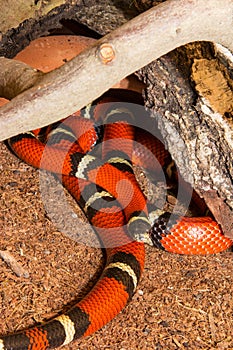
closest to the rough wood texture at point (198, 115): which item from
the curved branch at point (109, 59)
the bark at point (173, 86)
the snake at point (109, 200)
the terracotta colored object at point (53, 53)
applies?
the bark at point (173, 86)

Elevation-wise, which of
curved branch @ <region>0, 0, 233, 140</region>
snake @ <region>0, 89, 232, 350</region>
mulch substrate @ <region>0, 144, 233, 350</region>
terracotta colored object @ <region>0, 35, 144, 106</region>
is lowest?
mulch substrate @ <region>0, 144, 233, 350</region>

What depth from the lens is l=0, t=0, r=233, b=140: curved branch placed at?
9.86ft

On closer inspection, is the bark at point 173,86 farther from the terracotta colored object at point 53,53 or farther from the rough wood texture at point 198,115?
the terracotta colored object at point 53,53

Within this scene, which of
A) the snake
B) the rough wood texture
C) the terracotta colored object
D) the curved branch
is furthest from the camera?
the terracotta colored object

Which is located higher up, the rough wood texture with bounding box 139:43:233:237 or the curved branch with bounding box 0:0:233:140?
the curved branch with bounding box 0:0:233:140

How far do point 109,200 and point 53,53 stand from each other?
170cm

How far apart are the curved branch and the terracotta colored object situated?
2.54 m

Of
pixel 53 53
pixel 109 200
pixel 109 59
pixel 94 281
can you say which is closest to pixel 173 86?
pixel 109 200

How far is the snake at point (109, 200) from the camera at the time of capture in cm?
400

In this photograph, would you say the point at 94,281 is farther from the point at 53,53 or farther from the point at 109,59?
the point at 53,53

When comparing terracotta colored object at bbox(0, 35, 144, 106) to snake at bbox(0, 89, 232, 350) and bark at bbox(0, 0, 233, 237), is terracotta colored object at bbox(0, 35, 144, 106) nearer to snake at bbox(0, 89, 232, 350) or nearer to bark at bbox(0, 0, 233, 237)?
snake at bbox(0, 89, 232, 350)

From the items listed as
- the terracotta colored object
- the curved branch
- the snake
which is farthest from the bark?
the terracotta colored object

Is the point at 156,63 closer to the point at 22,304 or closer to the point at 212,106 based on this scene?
the point at 212,106

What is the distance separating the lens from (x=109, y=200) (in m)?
5.23
